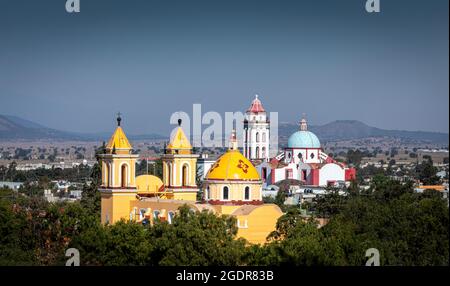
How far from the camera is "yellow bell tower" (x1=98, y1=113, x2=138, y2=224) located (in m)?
80.4

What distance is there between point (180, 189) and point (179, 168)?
3.58 ft

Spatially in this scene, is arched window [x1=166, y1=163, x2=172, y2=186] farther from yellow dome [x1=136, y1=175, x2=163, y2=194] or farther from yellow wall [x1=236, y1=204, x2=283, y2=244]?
yellow wall [x1=236, y1=204, x2=283, y2=244]

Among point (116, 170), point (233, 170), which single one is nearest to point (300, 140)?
point (116, 170)

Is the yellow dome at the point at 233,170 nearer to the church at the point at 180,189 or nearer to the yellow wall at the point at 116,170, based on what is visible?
the church at the point at 180,189

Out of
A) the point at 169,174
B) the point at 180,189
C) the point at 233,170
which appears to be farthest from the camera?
the point at 169,174

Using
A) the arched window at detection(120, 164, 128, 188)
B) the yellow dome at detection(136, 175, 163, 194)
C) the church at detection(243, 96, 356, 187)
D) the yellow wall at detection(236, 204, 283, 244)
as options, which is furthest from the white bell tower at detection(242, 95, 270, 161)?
the yellow wall at detection(236, 204, 283, 244)

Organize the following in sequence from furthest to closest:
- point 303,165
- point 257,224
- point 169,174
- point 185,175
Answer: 1. point 303,165
2. point 185,175
3. point 169,174
4. point 257,224

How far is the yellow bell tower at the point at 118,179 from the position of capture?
80.4 meters

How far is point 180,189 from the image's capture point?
273 ft

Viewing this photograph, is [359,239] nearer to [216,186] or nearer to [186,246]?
[186,246]

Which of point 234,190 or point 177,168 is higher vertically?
point 177,168

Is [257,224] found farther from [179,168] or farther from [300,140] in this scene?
[300,140]
